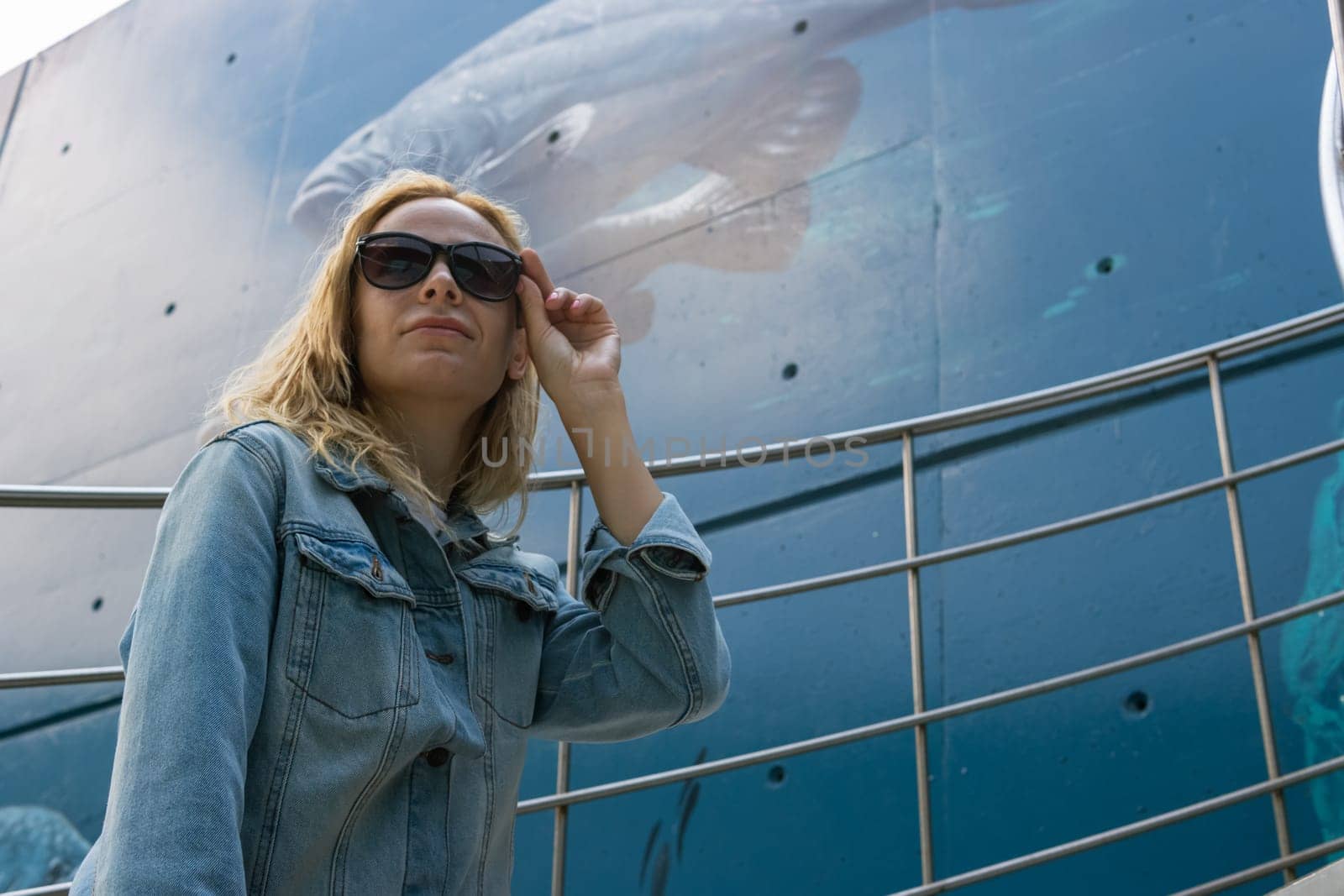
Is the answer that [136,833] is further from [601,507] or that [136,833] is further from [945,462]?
[945,462]

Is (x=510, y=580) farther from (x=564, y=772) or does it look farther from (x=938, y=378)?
(x=938, y=378)

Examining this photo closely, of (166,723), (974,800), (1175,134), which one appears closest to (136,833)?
(166,723)

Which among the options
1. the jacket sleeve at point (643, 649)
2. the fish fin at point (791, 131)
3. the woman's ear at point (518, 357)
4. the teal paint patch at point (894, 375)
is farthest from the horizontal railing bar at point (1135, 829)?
the fish fin at point (791, 131)

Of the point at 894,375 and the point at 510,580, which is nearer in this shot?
the point at 510,580

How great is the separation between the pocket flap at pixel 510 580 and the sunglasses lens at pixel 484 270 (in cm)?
23

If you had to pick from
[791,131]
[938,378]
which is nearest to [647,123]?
[791,131]

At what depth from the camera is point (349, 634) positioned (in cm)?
80

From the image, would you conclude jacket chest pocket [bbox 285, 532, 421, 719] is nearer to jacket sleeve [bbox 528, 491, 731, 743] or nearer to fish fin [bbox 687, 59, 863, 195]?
jacket sleeve [bbox 528, 491, 731, 743]

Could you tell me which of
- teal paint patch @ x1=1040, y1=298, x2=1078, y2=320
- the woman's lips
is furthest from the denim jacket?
teal paint patch @ x1=1040, y1=298, x2=1078, y2=320

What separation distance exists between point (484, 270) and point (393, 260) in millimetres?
76

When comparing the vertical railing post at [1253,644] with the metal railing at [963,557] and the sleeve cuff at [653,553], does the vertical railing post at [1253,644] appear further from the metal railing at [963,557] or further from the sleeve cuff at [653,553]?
the sleeve cuff at [653,553]

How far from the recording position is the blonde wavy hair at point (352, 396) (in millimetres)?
925

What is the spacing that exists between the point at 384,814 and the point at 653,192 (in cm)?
260

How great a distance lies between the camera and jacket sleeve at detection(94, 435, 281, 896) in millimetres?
644
